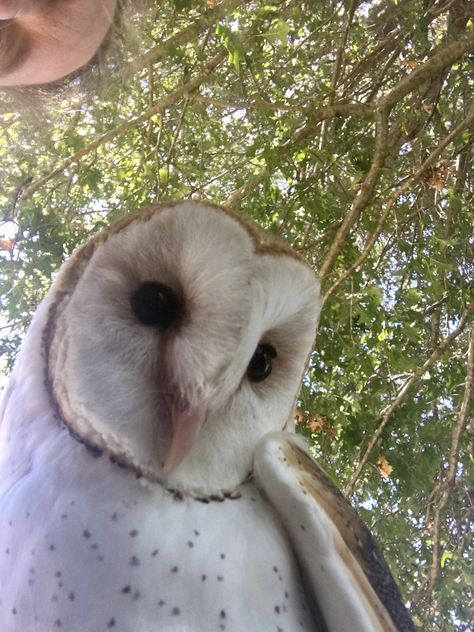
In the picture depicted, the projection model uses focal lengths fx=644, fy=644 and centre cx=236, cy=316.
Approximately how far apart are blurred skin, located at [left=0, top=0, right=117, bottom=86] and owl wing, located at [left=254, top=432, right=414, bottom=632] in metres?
0.67

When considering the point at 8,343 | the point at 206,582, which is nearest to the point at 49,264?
the point at 8,343

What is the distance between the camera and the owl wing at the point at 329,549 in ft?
2.32

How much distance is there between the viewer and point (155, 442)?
0.74 meters

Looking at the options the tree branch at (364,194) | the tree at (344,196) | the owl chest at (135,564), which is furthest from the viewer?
the tree at (344,196)

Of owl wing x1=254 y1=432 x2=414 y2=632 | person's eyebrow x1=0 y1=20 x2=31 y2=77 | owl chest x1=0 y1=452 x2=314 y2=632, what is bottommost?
owl chest x1=0 y1=452 x2=314 y2=632

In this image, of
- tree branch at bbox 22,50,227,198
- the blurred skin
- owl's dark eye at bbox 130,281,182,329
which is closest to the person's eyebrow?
the blurred skin

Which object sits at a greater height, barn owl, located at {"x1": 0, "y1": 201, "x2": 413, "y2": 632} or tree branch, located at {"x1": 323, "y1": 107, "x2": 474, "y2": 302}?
tree branch, located at {"x1": 323, "y1": 107, "x2": 474, "y2": 302}

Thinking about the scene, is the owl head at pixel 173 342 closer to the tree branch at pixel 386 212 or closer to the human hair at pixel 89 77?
the human hair at pixel 89 77

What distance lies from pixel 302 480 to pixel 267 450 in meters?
0.06

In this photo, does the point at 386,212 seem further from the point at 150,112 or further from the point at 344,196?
the point at 150,112

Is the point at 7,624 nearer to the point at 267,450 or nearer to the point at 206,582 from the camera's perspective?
the point at 206,582

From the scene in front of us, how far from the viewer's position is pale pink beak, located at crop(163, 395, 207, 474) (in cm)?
70

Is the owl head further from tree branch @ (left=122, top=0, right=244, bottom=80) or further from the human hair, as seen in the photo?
tree branch @ (left=122, top=0, right=244, bottom=80)

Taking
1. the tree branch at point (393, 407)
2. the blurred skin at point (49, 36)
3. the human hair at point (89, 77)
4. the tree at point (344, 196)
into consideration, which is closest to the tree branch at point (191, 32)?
the tree at point (344, 196)
